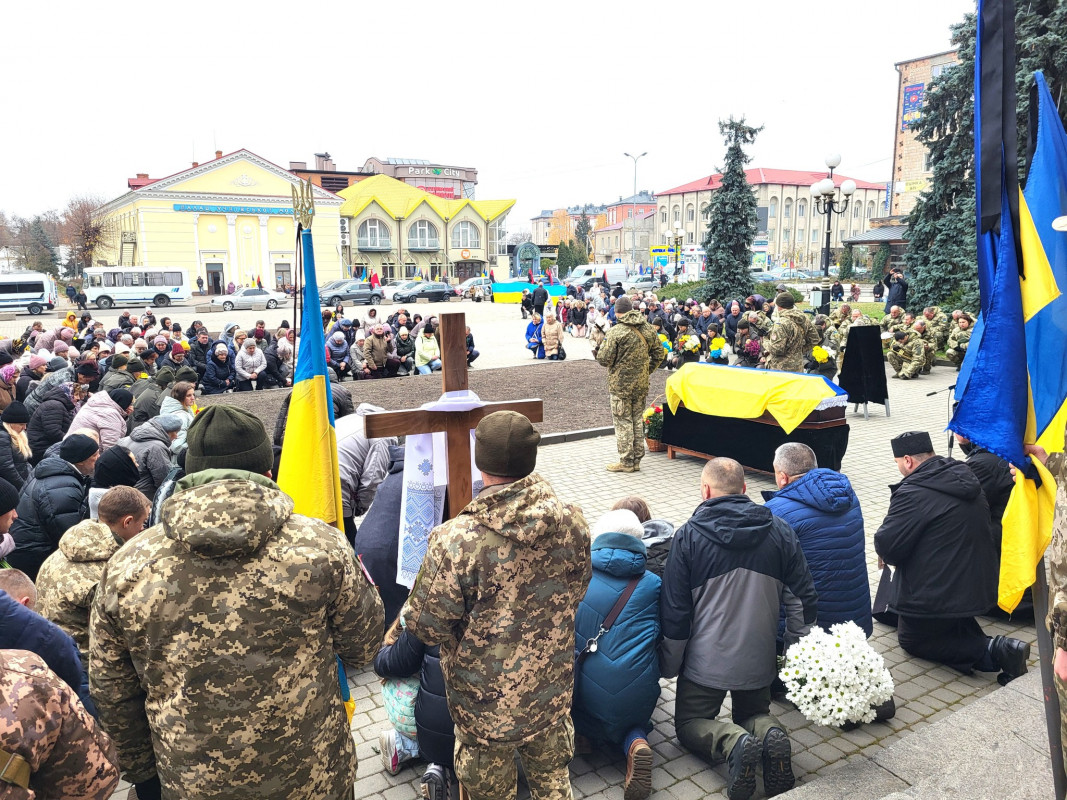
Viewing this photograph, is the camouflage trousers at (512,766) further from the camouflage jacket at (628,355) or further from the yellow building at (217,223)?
the yellow building at (217,223)

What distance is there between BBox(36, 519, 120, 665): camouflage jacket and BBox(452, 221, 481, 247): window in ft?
211

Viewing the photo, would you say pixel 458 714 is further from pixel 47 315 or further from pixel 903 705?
pixel 47 315

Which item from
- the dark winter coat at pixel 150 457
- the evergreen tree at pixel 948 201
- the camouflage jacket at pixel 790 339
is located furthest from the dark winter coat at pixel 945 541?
the evergreen tree at pixel 948 201

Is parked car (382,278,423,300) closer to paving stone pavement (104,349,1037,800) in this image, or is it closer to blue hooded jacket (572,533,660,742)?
paving stone pavement (104,349,1037,800)

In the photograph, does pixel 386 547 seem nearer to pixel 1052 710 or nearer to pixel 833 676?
pixel 833 676

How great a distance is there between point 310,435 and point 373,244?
6145 cm

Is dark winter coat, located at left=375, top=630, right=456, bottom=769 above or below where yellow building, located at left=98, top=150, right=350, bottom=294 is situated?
below

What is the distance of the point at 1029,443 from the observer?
114 inches

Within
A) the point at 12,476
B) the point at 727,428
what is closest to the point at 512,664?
the point at 12,476

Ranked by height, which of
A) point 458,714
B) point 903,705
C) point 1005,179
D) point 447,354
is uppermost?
point 1005,179

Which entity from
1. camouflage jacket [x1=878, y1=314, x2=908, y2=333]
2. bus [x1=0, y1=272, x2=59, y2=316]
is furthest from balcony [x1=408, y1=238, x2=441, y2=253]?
camouflage jacket [x1=878, y1=314, x2=908, y2=333]

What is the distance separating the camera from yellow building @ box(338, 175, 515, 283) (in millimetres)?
62125

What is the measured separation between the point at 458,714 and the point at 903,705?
2.86m

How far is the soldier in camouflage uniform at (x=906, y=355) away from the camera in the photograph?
15586 mm
